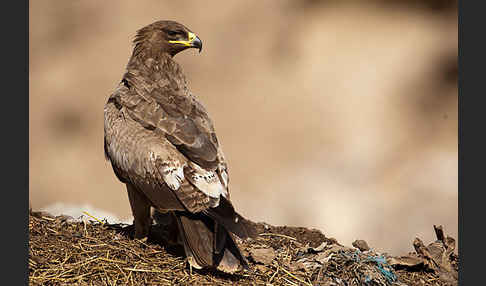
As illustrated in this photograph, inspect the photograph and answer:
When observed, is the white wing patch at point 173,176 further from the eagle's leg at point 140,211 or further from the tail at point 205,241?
the eagle's leg at point 140,211

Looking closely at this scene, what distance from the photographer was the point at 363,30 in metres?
11.9

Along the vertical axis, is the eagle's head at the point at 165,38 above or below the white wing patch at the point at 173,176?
above

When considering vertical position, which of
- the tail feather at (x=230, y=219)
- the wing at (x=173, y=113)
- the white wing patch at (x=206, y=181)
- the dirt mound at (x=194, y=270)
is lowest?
the dirt mound at (x=194, y=270)

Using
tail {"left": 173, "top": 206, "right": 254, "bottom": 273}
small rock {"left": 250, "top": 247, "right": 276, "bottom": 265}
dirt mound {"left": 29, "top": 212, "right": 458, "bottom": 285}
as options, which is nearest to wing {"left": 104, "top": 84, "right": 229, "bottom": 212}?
tail {"left": 173, "top": 206, "right": 254, "bottom": 273}

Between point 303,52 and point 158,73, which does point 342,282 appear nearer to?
point 158,73

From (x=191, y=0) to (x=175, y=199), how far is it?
22.3ft

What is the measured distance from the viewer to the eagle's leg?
599cm

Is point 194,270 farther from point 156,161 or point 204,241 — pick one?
point 156,161

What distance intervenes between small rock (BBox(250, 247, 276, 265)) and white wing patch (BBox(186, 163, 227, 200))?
0.88 meters

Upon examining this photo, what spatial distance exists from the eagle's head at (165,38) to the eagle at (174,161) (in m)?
0.08

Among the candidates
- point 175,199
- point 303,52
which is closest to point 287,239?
point 175,199

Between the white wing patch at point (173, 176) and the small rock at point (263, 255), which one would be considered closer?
the white wing patch at point (173, 176)

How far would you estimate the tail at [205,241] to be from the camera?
5.39 meters

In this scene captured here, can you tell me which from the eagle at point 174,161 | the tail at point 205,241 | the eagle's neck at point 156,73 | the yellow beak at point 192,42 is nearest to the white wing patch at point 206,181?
the eagle at point 174,161
